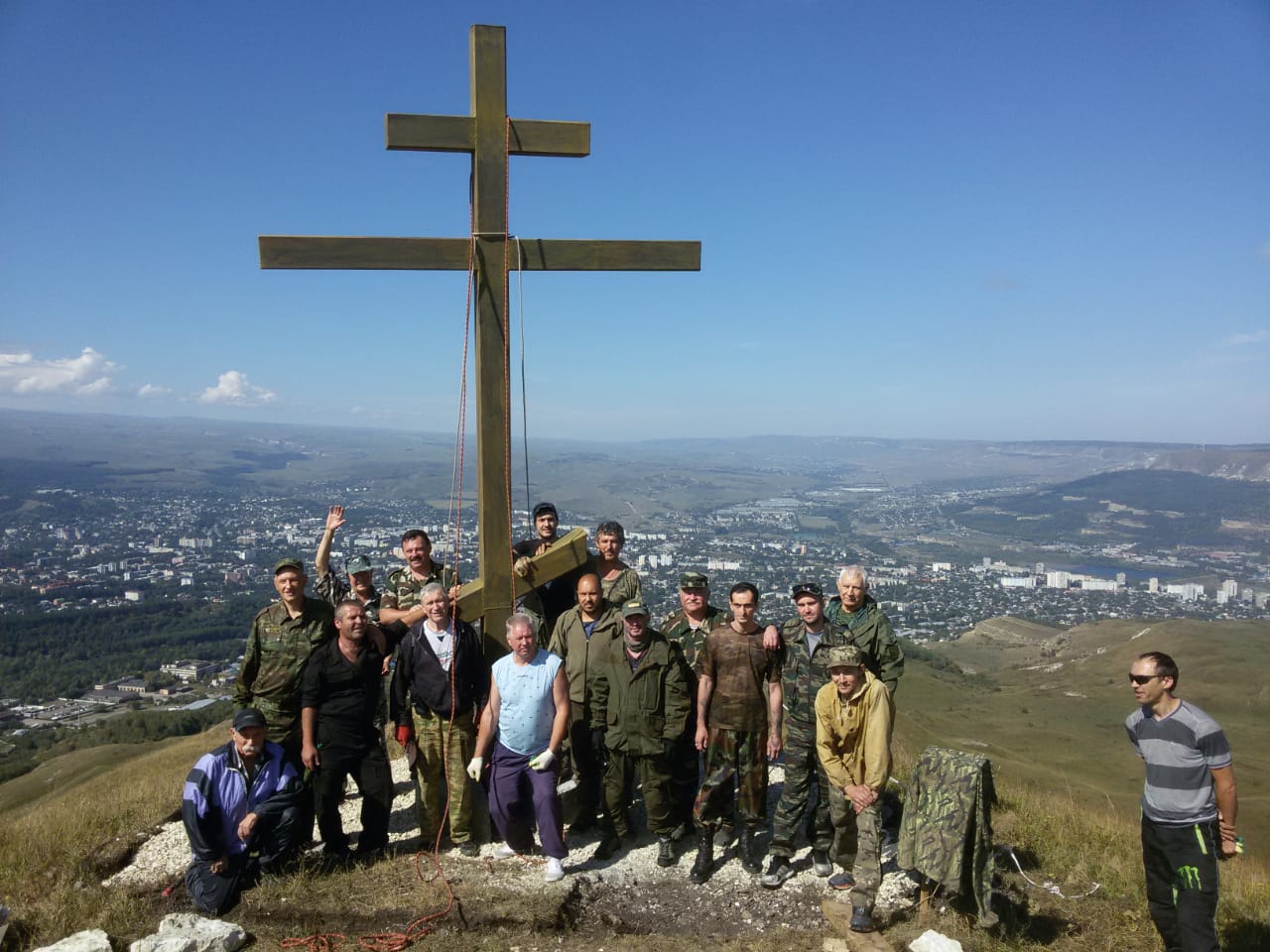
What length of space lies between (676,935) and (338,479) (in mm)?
123646

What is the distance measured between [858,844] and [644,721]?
1491mm

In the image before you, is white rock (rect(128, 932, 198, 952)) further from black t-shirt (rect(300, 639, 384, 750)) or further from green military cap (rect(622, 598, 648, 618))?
green military cap (rect(622, 598, 648, 618))

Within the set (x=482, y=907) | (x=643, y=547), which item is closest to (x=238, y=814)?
(x=482, y=907)

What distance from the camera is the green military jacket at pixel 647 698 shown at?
17.1 feet

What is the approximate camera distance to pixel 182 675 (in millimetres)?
38844

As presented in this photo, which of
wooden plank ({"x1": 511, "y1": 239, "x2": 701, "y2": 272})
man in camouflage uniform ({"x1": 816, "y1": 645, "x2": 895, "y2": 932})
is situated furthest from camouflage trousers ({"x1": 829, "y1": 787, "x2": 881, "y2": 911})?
wooden plank ({"x1": 511, "y1": 239, "x2": 701, "y2": 272})

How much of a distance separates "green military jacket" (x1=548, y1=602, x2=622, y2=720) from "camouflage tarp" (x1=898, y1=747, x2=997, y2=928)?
6.99 ft

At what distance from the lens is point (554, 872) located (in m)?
4.82

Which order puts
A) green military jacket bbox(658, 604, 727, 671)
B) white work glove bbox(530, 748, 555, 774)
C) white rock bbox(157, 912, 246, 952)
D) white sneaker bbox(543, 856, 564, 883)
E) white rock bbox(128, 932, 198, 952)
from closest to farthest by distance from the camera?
white rock bbox(128, 932, 198, 952) < white rock bbox(157, 912, 246, 952) < white sneaker bbox(543, 856, 564, 883) < white work glove bbox(530, 748, 555, 774) < green military jacket bbox(658, 604, 727, 671)

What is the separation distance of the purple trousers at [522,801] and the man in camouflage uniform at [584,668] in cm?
46

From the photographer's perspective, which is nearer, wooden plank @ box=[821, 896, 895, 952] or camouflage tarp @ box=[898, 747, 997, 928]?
wooden plank @ box=[821, 896, 895, 952]

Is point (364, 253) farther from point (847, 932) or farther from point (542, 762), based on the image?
point (847, 932)

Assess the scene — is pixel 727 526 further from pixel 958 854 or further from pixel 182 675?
pixel 958 854

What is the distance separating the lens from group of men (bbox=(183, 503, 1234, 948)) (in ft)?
15.8
